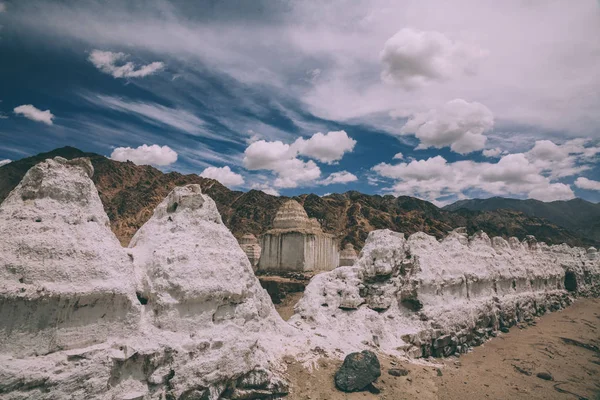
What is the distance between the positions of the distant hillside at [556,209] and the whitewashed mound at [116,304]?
121717 mm

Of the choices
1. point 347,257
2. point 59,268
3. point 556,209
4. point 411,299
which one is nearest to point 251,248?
point 347,257

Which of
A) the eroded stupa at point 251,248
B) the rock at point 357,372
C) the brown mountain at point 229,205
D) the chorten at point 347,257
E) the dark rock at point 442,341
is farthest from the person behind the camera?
the brown mountain at point 229,205

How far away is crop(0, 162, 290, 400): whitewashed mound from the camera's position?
3.95 m

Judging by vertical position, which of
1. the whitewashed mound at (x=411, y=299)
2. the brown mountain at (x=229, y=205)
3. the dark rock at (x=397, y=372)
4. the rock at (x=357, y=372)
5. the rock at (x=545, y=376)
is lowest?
the rock at (x=545, y=376)

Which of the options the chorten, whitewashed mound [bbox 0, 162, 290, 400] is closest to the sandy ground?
whitewashed mound [bbox 0, 162, 290, 400]

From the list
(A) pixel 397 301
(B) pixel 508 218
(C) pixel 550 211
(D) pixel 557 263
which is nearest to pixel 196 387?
(A) pixel 397 301

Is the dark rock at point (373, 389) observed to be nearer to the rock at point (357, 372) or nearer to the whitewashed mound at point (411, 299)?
the rock at point (357, 372)

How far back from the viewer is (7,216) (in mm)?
4387

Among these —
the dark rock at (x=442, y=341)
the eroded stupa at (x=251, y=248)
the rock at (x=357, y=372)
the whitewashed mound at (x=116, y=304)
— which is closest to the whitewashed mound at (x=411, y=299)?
the dark rock at (x=442, y=341)

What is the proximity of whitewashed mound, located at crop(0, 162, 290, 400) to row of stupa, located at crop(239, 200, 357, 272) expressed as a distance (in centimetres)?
1495

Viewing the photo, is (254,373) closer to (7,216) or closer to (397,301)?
(7,216)

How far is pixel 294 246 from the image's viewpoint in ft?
71.1

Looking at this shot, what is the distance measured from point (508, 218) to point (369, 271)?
9002cm

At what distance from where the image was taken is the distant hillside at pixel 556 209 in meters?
115
